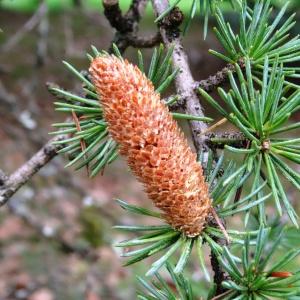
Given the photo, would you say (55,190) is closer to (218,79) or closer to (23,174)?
(23,174)

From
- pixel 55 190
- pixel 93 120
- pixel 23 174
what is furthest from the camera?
pixel 55 190

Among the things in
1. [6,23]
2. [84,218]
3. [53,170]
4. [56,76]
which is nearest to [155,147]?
[53,170]

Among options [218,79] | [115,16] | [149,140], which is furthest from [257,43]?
[115,16]

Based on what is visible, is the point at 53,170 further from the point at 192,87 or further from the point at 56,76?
the point at 192,87

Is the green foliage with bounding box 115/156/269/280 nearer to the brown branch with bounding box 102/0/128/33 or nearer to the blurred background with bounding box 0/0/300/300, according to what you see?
the brown branch with bounding box 102/0/128/33

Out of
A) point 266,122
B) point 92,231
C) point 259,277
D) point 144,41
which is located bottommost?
point 259,277

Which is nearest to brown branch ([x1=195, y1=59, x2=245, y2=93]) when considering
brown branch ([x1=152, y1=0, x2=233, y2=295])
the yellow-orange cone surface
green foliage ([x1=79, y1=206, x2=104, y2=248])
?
brown branch ([x1=152, y1=0, x2=233, y2=295])

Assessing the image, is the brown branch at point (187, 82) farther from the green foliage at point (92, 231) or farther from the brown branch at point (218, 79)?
the green foliage at point (92, 231)
